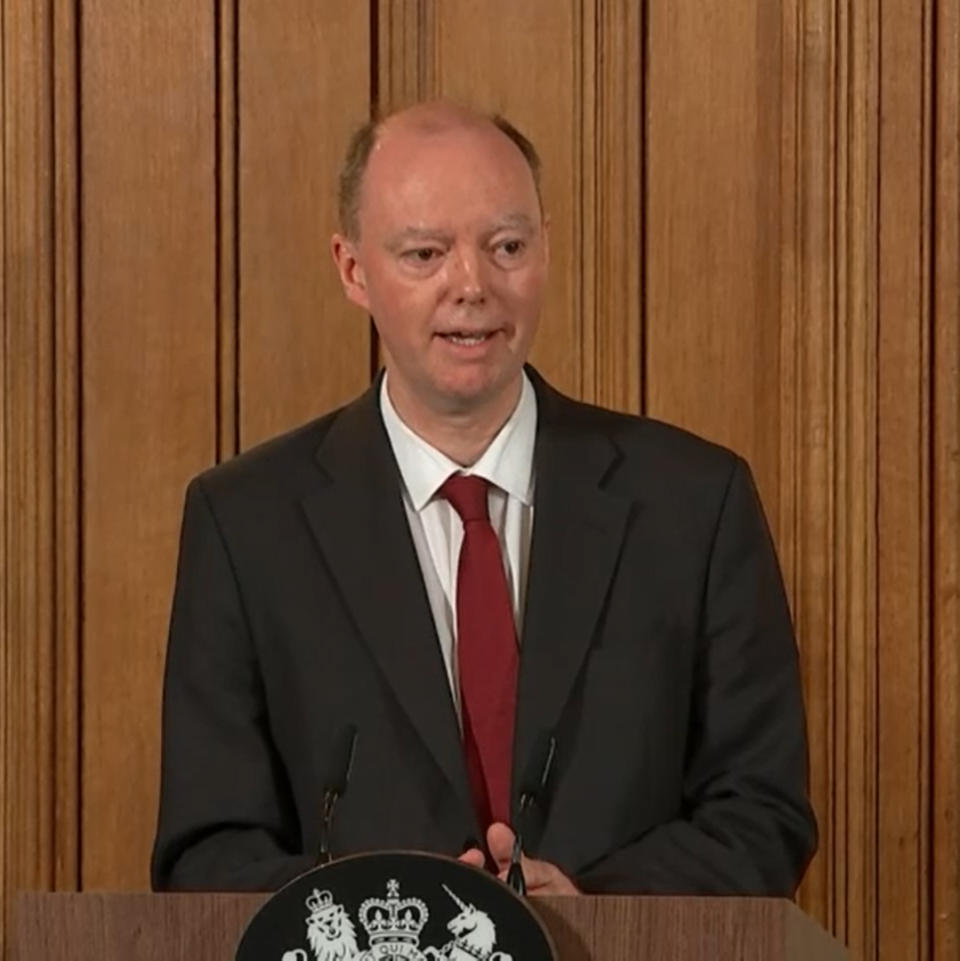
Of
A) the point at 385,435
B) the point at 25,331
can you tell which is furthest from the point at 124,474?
the point at 385,435

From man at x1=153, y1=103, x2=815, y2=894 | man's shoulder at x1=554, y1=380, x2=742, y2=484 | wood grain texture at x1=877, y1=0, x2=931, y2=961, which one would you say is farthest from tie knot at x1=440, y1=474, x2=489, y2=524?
wood grain texture at x1=877, y1=0, x2=931, y2=961

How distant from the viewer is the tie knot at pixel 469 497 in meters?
2.97

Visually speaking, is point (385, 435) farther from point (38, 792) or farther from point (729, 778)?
point (38, 792)

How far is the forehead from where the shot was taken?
2949mm

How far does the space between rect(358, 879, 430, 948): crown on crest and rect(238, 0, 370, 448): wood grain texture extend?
152 cm

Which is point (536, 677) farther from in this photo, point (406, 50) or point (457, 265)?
point (406, 50)

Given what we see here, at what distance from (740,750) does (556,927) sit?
710 millimetres

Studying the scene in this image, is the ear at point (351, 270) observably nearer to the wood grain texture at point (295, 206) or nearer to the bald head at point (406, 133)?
the bald head at point (406, 133)

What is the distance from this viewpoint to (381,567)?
9.61ft

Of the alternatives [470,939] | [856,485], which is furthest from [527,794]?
[856,485]

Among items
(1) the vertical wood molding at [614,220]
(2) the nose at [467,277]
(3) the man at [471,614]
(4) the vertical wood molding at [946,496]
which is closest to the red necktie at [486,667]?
(3) the man at [471,614]

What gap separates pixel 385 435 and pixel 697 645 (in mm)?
399

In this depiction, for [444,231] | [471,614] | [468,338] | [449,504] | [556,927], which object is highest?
[444,231]

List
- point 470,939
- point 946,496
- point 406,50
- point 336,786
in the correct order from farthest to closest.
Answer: point 406,50 → point 946,496 → point 336,786 → point 470,939
